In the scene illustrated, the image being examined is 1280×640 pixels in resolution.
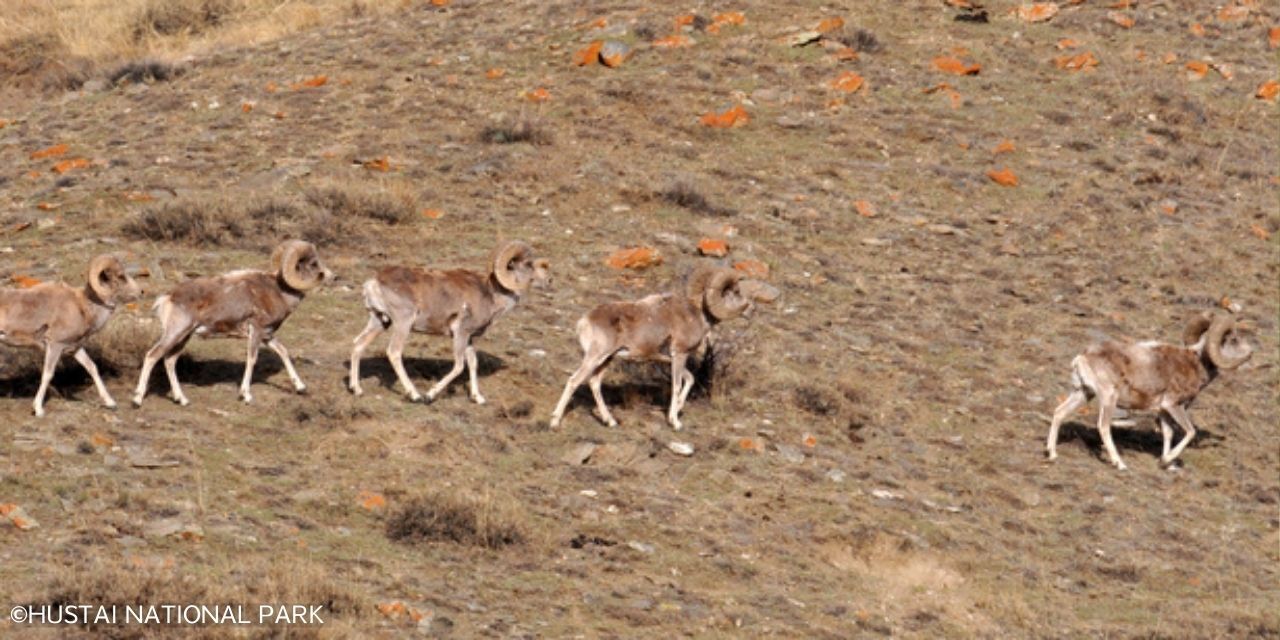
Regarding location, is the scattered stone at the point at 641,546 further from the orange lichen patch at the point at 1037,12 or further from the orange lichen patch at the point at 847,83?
the orange lichen patch at the point at 1037,12

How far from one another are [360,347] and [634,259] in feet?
20.0

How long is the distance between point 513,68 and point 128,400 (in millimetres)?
14912

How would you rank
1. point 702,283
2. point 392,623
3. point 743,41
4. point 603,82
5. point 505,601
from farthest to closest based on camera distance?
point 743,41
point 603,82
point 702,283
point 505,601
point 392,623

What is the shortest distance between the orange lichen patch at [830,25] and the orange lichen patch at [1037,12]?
4261 millimetres

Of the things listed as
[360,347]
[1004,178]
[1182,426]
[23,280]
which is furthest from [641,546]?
[1004,178]

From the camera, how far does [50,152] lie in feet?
87.4

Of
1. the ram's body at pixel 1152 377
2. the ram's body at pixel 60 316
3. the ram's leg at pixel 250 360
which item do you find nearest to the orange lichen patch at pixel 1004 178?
the ram's body at pixel 1152 377

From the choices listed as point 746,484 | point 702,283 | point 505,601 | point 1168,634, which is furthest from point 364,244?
point 1168,634

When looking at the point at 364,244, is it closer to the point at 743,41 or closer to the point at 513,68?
the point at 513,68

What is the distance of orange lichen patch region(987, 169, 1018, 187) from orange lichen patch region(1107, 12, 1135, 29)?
7839mm

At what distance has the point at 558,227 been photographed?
2417 centimetres

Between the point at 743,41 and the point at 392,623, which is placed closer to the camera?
the point at 392,623

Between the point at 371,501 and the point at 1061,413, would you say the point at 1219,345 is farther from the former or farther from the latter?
the point at 371,501

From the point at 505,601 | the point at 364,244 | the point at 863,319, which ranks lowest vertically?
the point at 863,319
